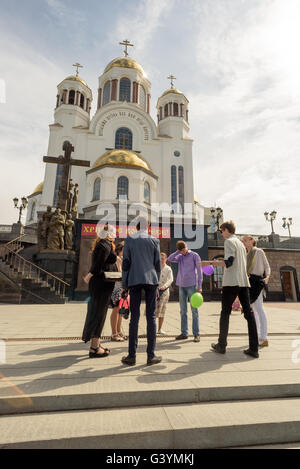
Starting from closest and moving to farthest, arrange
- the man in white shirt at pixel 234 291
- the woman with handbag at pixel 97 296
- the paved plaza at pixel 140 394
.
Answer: the paved plaza at pixel 140 394, the woman with handbag at pixel 97 296, the man in white shirt at pixel 234 291

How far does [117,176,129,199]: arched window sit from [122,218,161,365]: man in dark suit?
19.8m

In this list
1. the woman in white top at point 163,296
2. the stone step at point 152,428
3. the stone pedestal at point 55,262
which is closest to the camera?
the stone step at point 152,428

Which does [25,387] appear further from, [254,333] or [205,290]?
[205,290]

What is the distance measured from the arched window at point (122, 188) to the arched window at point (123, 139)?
795 cm

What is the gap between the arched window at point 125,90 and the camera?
105 feet

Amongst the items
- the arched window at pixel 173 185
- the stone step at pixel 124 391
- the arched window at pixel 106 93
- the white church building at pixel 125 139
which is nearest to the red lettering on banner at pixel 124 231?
the white church building at pixel 125 139

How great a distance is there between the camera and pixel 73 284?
52.0 feet

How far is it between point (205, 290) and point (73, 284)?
9816 mm

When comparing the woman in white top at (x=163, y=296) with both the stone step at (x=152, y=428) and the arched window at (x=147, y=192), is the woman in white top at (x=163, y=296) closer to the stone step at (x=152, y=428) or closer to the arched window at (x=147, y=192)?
the stone step at (x=152, y=428)

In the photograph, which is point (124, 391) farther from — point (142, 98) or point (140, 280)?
point (142, 98)

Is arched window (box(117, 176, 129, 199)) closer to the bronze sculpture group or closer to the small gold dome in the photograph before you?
the bronze sculpture group

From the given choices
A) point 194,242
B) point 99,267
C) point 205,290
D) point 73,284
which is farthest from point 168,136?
point 99,267

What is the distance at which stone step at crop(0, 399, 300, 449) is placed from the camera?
1.70m

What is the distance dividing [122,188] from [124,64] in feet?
67.6
